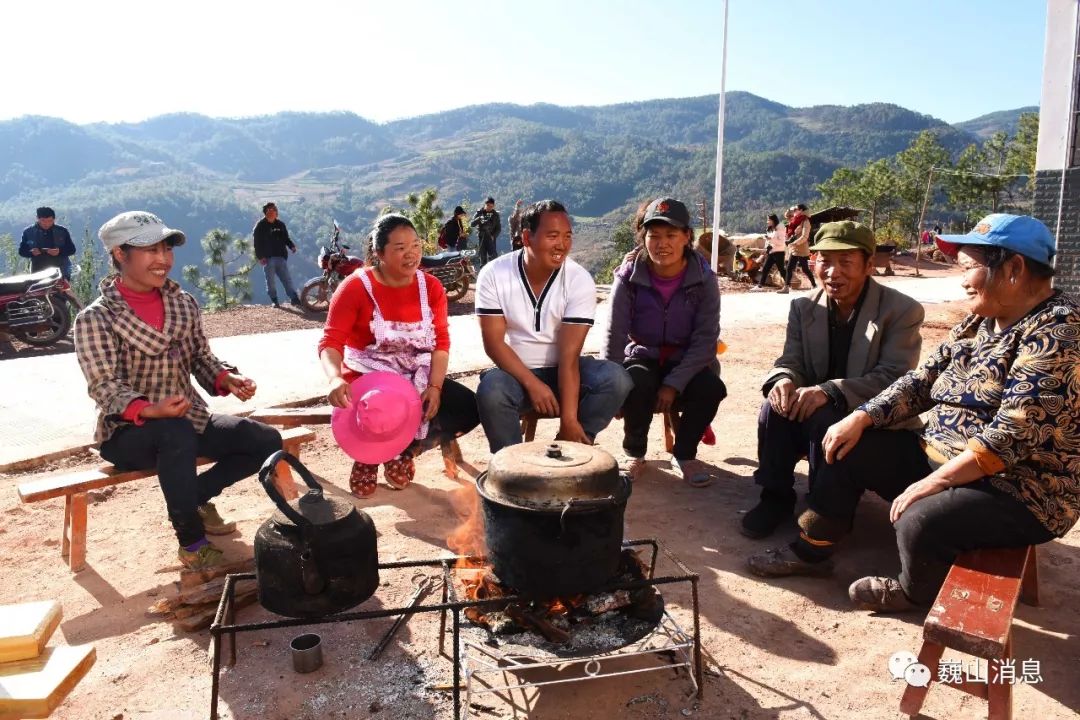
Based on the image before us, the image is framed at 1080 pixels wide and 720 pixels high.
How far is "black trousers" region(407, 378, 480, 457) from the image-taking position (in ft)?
12.1

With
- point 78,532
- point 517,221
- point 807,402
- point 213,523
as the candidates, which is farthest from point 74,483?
point 517,221

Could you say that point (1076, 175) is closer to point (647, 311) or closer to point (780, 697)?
point (647, 311)

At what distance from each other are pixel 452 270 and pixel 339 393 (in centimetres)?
923

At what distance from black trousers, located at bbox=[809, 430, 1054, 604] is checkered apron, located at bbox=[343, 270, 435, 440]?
78.3 inches

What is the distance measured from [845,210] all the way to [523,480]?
49.1 feet

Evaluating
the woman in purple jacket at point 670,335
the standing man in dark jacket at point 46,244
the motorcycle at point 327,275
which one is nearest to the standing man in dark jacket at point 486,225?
the motorcycle at point 327,275

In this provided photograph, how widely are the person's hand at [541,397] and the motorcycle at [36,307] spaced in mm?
8080

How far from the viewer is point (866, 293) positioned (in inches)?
130

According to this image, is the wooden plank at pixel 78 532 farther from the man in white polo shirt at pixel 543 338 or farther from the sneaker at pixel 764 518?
the sneaker at pixel 764 518

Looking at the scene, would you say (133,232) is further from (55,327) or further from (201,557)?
(55,327)

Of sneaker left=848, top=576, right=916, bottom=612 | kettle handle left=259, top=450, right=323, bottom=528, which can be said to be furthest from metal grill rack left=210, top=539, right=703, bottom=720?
sneaker left=848, top=576, right=916, bottom=612

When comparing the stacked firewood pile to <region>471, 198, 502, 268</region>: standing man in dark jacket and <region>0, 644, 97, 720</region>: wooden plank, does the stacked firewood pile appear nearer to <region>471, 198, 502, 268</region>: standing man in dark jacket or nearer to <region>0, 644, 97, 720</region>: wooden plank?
<region>0, 644, 97, 720</region>: wooden plank

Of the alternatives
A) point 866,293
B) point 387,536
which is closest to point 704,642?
point 387,536

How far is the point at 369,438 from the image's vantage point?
11.3 feet
